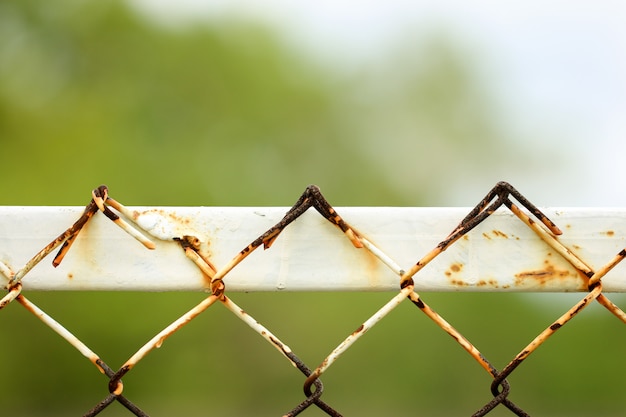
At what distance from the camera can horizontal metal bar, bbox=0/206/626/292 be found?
14.2 inches

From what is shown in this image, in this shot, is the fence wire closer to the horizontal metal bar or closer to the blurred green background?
the horizontal metal bar

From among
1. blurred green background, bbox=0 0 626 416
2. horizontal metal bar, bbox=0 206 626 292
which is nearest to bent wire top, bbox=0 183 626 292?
horizontal metal bar, bbox=0 206 626 292

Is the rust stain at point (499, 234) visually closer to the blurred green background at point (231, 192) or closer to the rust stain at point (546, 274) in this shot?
the rust stain at point (546, 274)

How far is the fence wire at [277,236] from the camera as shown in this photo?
0.34 meters

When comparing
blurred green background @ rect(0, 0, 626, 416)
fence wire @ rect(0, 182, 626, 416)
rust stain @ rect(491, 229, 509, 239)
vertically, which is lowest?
fence wire @ rect(0, 182, 626, 416)

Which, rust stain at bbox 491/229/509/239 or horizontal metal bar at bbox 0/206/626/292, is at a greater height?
rust stain at bbox 491/229/509/239

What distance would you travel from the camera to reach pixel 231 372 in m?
6.12

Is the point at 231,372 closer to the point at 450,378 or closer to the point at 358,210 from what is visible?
the point at 450,378

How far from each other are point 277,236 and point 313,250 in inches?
1.0

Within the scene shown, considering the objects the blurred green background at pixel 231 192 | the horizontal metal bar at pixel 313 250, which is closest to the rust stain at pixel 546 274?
the horizontal metal bar at pixel 313 250

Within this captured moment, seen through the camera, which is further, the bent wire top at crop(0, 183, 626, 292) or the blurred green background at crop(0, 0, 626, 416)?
the blurred green background at crop(0, 0, 626, 416)

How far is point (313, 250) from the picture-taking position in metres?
0.36

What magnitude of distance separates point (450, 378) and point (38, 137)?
4.57 m

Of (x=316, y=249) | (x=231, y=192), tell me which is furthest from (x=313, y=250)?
(x=231, y=192)
